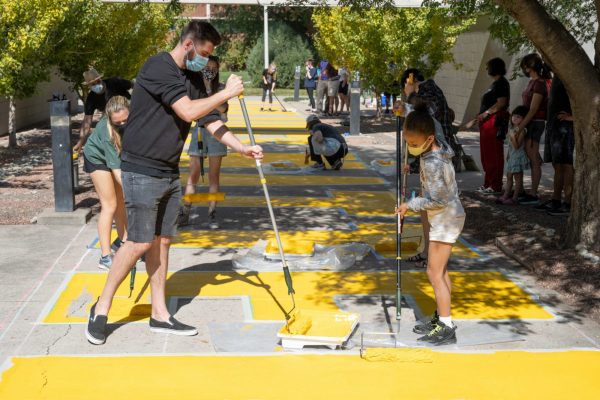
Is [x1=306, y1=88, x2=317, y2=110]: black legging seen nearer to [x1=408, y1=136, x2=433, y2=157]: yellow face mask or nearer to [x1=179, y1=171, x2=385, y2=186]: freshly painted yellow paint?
[x1=179, y1=171, x2=385, y2=186]: freshly painted yellow paint

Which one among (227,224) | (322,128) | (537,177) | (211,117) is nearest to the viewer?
(211,117)

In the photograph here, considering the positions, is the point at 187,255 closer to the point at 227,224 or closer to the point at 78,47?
the point at 227,224

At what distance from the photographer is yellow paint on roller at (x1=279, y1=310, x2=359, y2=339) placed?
20.2 feet

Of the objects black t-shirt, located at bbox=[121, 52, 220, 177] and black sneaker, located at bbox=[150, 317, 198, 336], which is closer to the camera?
black t-shirt, located at bbox=[121, 52, 220, 177]

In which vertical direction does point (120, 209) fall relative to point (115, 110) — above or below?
below

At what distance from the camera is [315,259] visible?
332 inches

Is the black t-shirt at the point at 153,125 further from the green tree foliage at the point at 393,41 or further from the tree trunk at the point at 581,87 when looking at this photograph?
the green tree foliage at the point at 393,41

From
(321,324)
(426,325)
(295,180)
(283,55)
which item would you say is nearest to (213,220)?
(295,180)

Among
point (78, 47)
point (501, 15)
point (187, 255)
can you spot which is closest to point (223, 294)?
point (187, 255)

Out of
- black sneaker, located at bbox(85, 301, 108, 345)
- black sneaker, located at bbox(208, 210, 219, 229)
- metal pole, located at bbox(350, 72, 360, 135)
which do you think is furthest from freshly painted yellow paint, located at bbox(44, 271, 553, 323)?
metal pole, located at bbox(350, 72, 360, 135)

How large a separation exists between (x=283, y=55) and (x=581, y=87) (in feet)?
126

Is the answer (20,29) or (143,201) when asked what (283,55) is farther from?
(143,201)

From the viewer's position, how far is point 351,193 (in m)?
12.7

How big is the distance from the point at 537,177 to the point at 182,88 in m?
6.36
